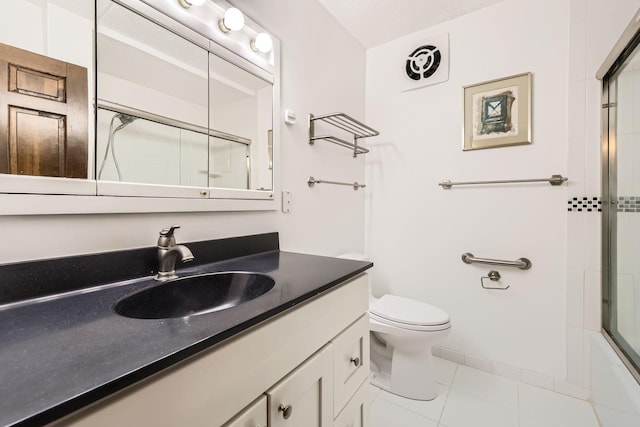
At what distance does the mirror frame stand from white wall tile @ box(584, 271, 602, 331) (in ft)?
5.49

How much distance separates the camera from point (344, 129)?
1.92 meters

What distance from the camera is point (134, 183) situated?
87cm

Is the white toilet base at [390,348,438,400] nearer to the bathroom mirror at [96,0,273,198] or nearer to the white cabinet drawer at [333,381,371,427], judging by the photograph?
the white cabinet drawer at [333,381,371,427]

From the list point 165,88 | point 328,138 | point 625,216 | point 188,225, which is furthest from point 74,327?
point 625,216

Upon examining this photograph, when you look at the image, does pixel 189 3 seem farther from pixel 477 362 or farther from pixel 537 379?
pixel 537 379

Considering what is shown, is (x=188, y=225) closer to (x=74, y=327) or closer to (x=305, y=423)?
(x=74, y=327)

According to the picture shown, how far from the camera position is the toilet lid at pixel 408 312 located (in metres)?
1.46

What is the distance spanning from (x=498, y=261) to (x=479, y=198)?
401 mm

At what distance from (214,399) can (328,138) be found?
4.47ft

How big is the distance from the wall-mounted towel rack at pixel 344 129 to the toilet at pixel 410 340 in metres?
1.01

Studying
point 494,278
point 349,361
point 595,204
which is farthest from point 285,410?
point 595,204

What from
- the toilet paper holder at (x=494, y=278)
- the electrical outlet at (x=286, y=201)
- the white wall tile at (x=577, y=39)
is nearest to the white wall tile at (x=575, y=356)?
the toilet paper holder at (x=494, y=278)

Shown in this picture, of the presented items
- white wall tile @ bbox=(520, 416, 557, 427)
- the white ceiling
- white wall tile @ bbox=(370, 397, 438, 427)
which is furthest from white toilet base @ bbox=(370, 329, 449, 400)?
the white ceiling

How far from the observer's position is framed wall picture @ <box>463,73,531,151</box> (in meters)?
1.65
